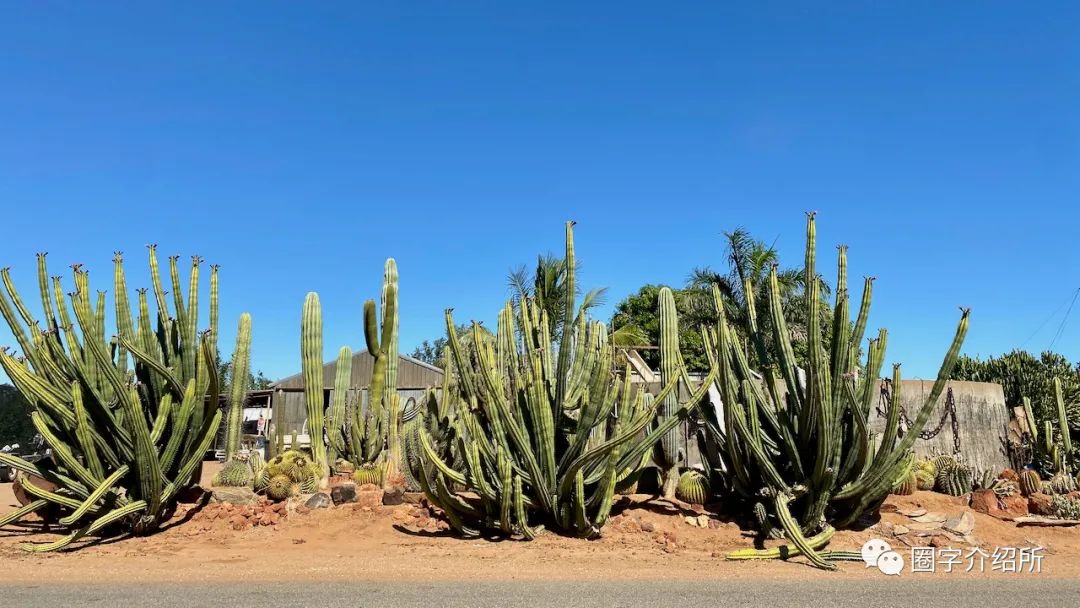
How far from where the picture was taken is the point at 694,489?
29.9 ft

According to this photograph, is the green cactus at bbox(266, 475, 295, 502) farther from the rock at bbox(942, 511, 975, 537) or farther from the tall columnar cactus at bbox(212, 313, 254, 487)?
the rock at bbox(942, 511, 975, 537)

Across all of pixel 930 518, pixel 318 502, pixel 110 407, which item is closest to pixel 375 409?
pixel 318 502

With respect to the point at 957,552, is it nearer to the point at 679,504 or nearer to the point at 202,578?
the point at 679,504

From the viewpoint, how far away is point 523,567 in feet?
21.9

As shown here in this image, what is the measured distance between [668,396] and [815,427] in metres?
2.15

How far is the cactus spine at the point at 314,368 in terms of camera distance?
487 inches

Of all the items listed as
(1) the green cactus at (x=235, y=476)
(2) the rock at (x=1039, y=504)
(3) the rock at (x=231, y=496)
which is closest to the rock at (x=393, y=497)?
(3) the rock at (x=231, y=496)

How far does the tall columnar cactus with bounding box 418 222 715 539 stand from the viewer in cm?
760

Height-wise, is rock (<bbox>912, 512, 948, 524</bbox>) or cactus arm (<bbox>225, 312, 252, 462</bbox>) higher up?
cactus arm (<bbox>225, 312, 252, 462</bbox>)

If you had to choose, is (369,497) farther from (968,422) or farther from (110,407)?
(968,422)

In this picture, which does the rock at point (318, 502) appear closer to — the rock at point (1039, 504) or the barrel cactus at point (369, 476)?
the barrel cactus at point (369, 476)

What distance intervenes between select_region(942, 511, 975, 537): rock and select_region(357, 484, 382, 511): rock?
6948mm

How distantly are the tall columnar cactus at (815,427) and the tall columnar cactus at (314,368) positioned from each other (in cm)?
690

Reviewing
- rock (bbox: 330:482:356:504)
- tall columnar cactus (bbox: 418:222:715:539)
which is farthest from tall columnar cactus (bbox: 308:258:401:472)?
tall columnar cactus (bbox: 418:222:715:539)
